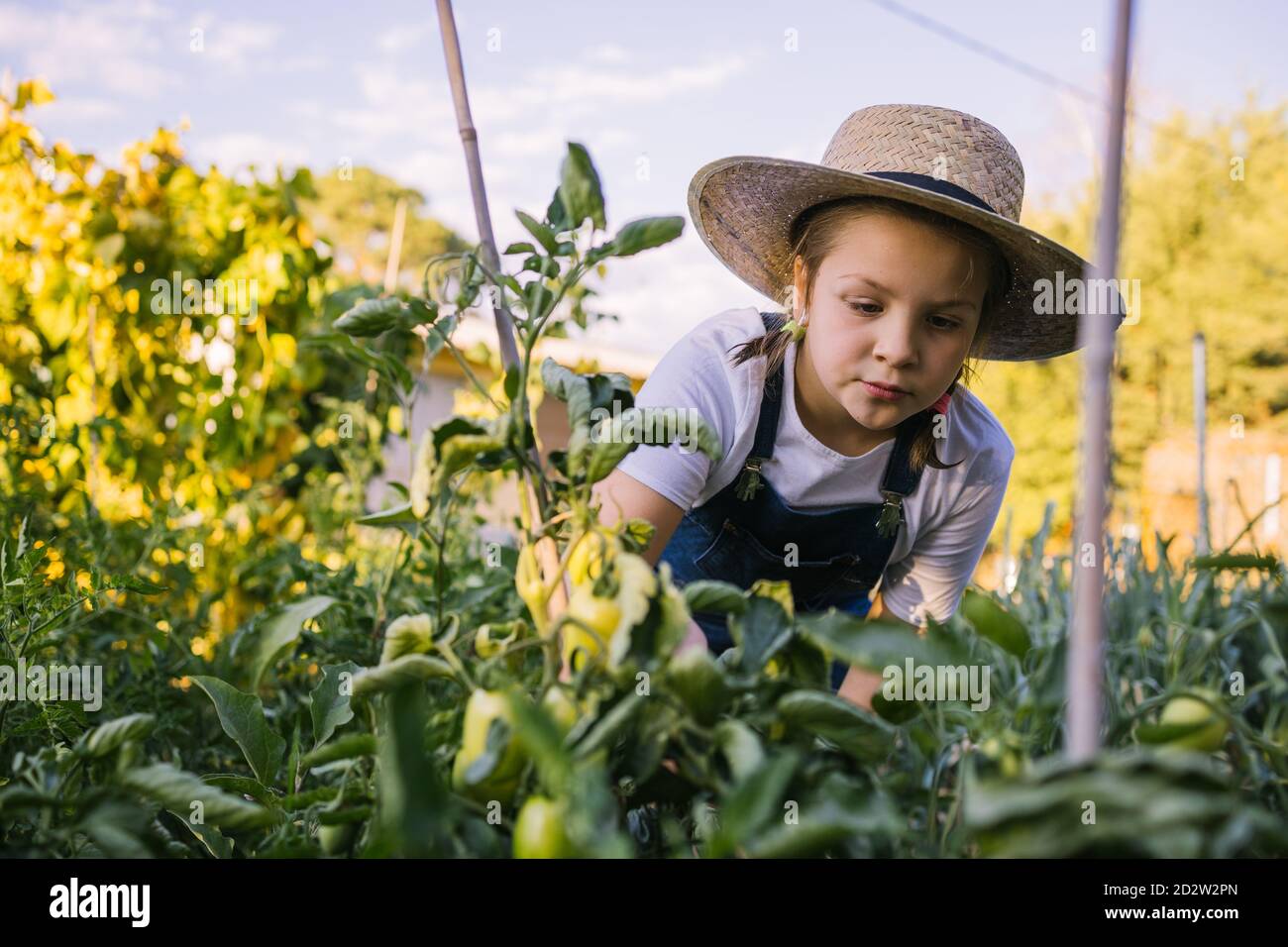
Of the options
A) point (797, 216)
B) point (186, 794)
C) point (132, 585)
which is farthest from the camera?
point (797, 216)

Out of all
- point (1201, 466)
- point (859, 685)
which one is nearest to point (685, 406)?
point (859, 685)

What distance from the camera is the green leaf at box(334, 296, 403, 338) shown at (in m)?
A: 0.60

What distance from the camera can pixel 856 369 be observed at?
107 centimetres

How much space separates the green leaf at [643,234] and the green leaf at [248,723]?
0.33 m

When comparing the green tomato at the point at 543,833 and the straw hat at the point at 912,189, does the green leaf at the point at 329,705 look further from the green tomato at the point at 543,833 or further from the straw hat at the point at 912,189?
the straw hat at the point at 912,189

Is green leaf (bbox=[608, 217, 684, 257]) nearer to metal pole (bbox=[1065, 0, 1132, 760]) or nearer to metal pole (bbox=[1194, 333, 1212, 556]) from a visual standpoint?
metal pole (bbox=[1065, 0, 1132, 760])

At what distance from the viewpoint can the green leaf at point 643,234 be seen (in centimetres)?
58

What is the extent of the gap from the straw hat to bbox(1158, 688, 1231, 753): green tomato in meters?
0.63

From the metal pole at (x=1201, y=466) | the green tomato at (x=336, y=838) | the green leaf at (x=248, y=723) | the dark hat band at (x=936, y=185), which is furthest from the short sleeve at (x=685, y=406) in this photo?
the metal pole at (x=1201, y=466)

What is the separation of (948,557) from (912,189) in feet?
1.98

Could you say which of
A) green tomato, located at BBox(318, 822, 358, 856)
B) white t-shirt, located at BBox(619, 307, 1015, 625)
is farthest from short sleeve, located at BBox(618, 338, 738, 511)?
green tomato, located at BBox(318, 822, 358, 856)

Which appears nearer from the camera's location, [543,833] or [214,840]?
[543,833]

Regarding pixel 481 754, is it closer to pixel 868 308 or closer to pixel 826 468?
pixel 868 308
